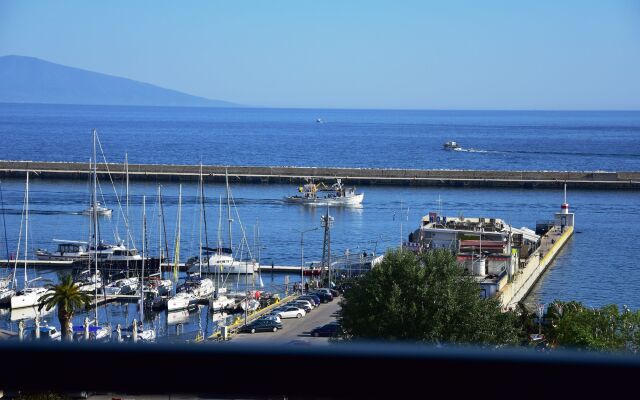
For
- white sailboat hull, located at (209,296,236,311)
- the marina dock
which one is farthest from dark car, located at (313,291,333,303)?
the marina dock

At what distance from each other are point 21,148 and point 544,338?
49.9 m

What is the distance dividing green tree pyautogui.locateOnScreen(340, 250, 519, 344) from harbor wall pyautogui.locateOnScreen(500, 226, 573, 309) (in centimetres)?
341

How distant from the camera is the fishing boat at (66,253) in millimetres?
19875

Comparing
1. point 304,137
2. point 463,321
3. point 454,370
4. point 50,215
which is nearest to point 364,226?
point 50,215

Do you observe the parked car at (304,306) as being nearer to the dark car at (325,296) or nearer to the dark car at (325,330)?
the dark car at (325,296)

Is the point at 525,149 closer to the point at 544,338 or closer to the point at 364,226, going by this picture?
the point at 364,226

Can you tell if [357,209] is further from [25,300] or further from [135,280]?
[25,300]

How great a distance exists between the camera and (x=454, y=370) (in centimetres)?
73

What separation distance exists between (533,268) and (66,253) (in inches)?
364

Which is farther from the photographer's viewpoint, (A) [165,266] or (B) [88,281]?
(A) [165,266]

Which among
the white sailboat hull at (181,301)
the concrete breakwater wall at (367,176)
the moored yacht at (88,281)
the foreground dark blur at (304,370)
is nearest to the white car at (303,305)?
the white sailboat hull at (181,301)

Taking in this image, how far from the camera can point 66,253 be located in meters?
20.2

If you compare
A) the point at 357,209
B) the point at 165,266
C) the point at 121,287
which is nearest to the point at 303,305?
the point at 121,287

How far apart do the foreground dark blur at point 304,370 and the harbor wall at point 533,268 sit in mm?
10824
